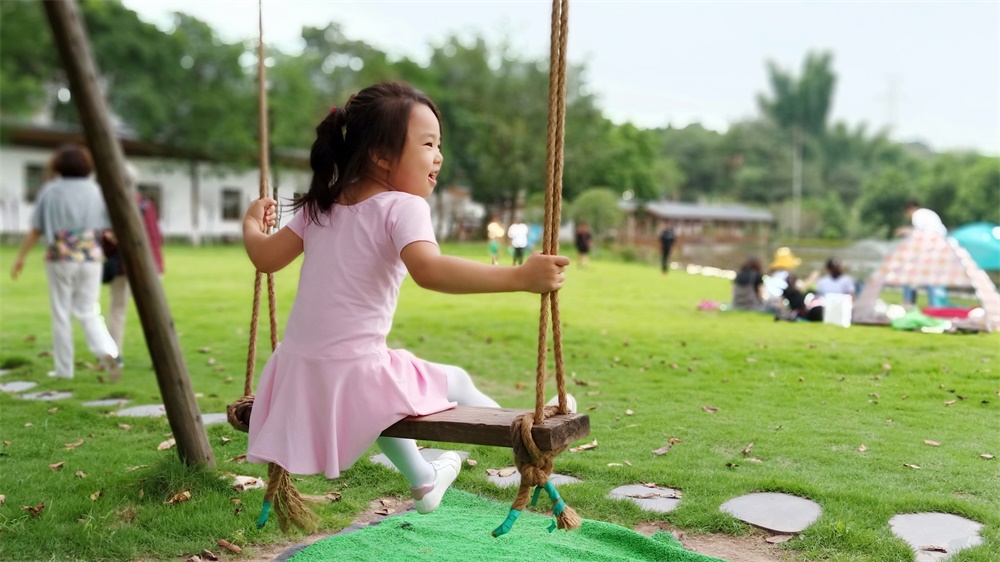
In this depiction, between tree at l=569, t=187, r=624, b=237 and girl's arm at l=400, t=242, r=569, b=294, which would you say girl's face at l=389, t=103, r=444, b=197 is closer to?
girl's arm at l=400, t=242, r=569, b=294

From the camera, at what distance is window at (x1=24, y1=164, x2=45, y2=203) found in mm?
27781

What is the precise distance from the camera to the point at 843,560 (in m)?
2.81

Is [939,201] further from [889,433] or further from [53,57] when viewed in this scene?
[889,433]

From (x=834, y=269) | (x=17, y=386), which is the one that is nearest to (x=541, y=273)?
(x=17, y=386)

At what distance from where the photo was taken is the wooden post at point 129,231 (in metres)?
2.89

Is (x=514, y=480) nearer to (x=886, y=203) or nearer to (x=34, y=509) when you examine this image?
(x=34, y=509)

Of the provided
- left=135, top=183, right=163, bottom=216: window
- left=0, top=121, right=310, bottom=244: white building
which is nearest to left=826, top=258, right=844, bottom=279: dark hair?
left=0, top=121, right=310, bottom=244: white building

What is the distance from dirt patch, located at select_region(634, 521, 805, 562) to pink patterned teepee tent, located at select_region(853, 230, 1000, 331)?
677 cm

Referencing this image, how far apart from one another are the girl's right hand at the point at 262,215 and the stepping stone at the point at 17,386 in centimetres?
403

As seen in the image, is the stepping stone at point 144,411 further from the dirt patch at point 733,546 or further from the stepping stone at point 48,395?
the dirt patch at point 733,546

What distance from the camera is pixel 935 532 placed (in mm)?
3037

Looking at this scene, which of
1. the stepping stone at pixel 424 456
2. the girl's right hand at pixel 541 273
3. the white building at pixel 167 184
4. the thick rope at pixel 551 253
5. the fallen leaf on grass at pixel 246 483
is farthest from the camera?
the white building at pixel 167 184

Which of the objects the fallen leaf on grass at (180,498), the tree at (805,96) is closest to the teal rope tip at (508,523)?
the fallen leaf on grass at (180,498)

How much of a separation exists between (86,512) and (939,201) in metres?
47.2
